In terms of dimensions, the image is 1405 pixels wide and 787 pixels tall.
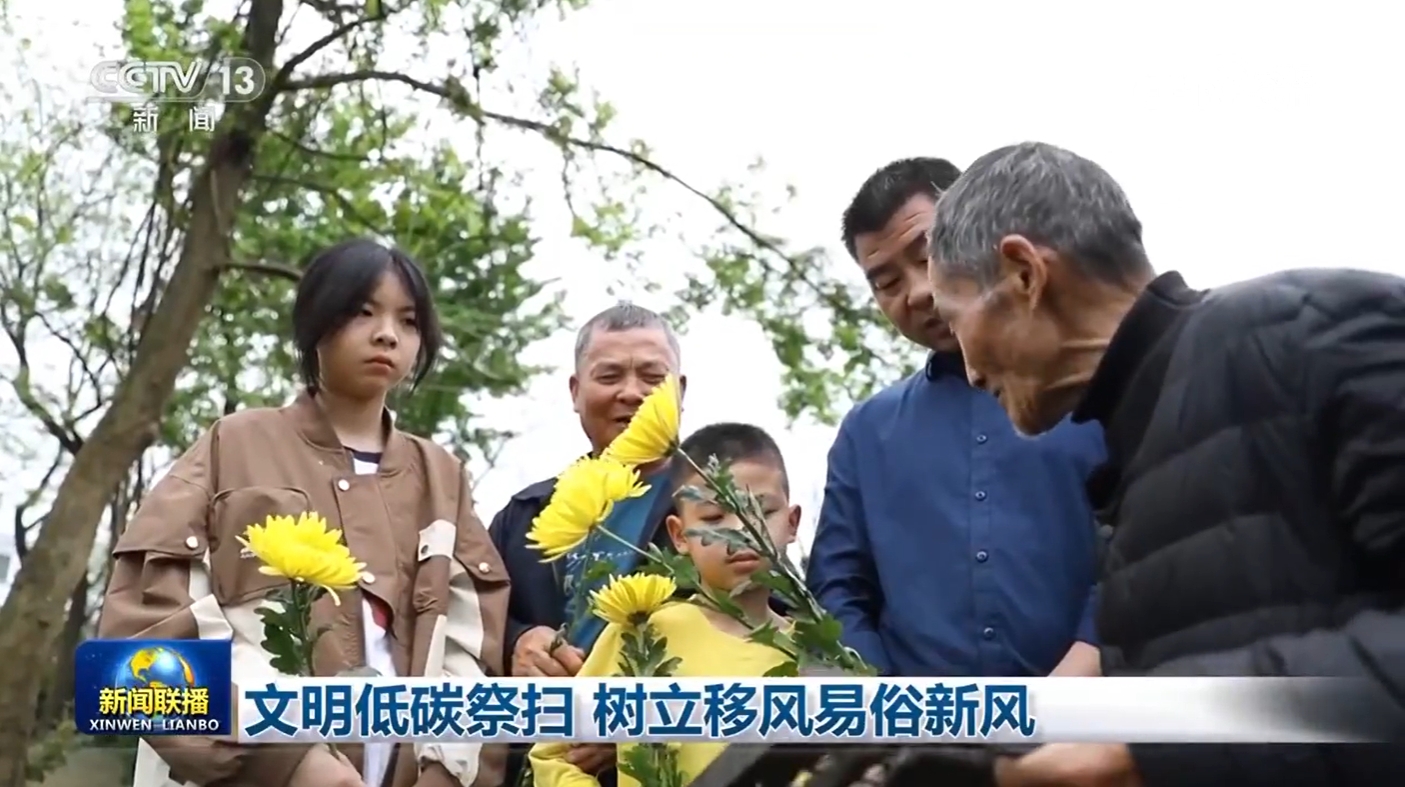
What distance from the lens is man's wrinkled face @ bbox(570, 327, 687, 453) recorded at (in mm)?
1837

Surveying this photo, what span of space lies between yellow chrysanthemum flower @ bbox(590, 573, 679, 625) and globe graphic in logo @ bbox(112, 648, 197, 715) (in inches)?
17.1

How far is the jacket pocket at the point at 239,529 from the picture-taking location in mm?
1668

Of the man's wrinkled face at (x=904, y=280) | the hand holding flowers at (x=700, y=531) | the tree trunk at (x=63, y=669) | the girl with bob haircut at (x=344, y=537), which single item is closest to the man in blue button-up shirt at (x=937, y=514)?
the man's wrinkled face at (x=904, y=280)

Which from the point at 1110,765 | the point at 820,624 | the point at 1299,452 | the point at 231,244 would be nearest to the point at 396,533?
the point at 231,244

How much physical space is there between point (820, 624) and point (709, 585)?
0.18 metres

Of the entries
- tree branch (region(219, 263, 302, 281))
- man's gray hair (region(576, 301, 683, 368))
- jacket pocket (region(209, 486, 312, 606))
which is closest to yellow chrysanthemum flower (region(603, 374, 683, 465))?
man's gray hair (region(576, 301, 683, 368))

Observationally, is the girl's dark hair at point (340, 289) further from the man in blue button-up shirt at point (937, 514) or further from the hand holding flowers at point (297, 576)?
the man in blue button-up shirt at point (937, 514)

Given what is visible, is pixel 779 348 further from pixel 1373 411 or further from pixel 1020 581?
pixel 1373 411

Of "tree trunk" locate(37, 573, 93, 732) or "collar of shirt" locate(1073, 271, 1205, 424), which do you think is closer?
"collar of shirt" locate(1073, 271, 1205, 424)

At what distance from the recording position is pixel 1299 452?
1.11m

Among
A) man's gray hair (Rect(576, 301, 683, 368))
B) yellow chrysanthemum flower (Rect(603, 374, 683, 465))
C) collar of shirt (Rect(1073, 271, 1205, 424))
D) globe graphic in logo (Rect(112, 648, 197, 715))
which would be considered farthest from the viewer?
man's gray hair (Rect(576, 301, 683, 368))

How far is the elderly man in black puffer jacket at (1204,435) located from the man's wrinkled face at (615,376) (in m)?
0.54

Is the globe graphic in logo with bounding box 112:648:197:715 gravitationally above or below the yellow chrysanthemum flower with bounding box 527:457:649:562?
below

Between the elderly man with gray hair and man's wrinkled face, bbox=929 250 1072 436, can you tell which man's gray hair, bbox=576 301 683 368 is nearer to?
the elderly man with gray hair
